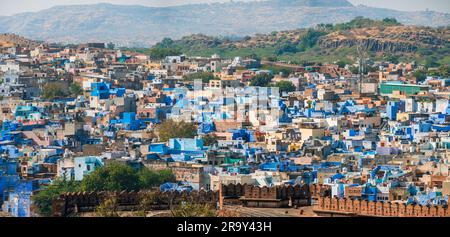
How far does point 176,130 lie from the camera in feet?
52.4

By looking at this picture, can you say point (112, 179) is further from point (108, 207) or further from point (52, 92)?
point (52, 92)

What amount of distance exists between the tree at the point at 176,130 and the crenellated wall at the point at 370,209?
30.4ft

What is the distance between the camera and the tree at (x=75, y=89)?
2320 centimetres

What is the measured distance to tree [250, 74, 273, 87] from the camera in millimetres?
26578

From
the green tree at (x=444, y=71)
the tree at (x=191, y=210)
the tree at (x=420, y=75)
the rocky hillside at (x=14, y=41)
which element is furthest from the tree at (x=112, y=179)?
the rocky hillside at (x=14, y=41)

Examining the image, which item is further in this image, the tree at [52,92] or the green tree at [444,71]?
the green tree at [444,71]

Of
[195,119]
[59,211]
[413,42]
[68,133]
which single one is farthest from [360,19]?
[59,211]

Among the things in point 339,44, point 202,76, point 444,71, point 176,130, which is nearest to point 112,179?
point 176,130

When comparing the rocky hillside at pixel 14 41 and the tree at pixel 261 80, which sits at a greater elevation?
the rocky hillside at pixel 14 41

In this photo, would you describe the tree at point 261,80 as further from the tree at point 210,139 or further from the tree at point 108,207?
the tree at point 108,207

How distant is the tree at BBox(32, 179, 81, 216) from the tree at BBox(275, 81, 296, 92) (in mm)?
14385

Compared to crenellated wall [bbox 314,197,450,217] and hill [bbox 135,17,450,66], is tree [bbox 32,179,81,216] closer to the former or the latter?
crenellated wall [bbox 314,197,450,217]

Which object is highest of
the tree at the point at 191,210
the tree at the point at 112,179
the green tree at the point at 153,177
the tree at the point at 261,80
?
the tree at the point at 191,210
